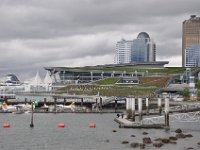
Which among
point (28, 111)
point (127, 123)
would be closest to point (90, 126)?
point (127, 123)

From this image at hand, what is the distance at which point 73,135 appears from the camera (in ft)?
273

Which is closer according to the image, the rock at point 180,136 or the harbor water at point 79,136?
the harbor water at point 79,136

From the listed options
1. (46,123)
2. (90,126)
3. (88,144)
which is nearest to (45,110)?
(46,123)

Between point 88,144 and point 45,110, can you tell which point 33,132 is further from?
point 45,110

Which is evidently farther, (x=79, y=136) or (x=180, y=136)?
(x=79, y=136)

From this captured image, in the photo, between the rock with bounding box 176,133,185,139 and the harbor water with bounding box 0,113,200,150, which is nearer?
the harbor water with bounding box 0,113,200,150

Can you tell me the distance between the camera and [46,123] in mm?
104375

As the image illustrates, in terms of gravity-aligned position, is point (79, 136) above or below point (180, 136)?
below

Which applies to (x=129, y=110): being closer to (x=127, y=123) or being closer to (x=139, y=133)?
(x=127, y=123)

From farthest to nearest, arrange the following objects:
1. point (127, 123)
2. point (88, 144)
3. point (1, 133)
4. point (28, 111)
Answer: point (28, 111) → point (127, 123) → point (1, 133) → point (88, 144)

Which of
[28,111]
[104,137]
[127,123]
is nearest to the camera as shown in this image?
[104,137]

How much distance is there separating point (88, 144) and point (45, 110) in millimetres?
69596

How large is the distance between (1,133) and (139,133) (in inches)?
885

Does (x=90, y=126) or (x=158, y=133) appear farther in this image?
(x=90, y=126)
